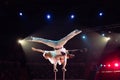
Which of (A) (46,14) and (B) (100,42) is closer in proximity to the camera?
(A) (46,14)

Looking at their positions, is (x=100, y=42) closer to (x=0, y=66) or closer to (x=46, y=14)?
(x=46, y=14)

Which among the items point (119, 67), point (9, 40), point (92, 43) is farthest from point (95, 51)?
point (119, 67)

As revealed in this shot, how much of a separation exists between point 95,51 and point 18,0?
3.02 meters

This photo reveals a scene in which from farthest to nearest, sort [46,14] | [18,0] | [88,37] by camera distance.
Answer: [88,37] → [46,14] → [18,0]

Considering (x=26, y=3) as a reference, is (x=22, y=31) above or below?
below

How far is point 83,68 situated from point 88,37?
1.00m

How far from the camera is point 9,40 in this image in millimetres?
7977

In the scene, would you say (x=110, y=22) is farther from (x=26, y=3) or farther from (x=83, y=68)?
(x=26, y=3)

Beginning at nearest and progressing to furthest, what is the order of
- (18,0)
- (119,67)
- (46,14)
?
1. (119,67)
2. (18,0)
3. (46,14)

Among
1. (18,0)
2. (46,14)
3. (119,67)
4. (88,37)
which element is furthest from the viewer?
(88,37)

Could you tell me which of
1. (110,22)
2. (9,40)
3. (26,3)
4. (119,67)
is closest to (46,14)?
(26,3)

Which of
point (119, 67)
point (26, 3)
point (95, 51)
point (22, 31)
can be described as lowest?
point (119, 67)

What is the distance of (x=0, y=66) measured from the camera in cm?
793

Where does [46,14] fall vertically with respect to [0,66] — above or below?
above
